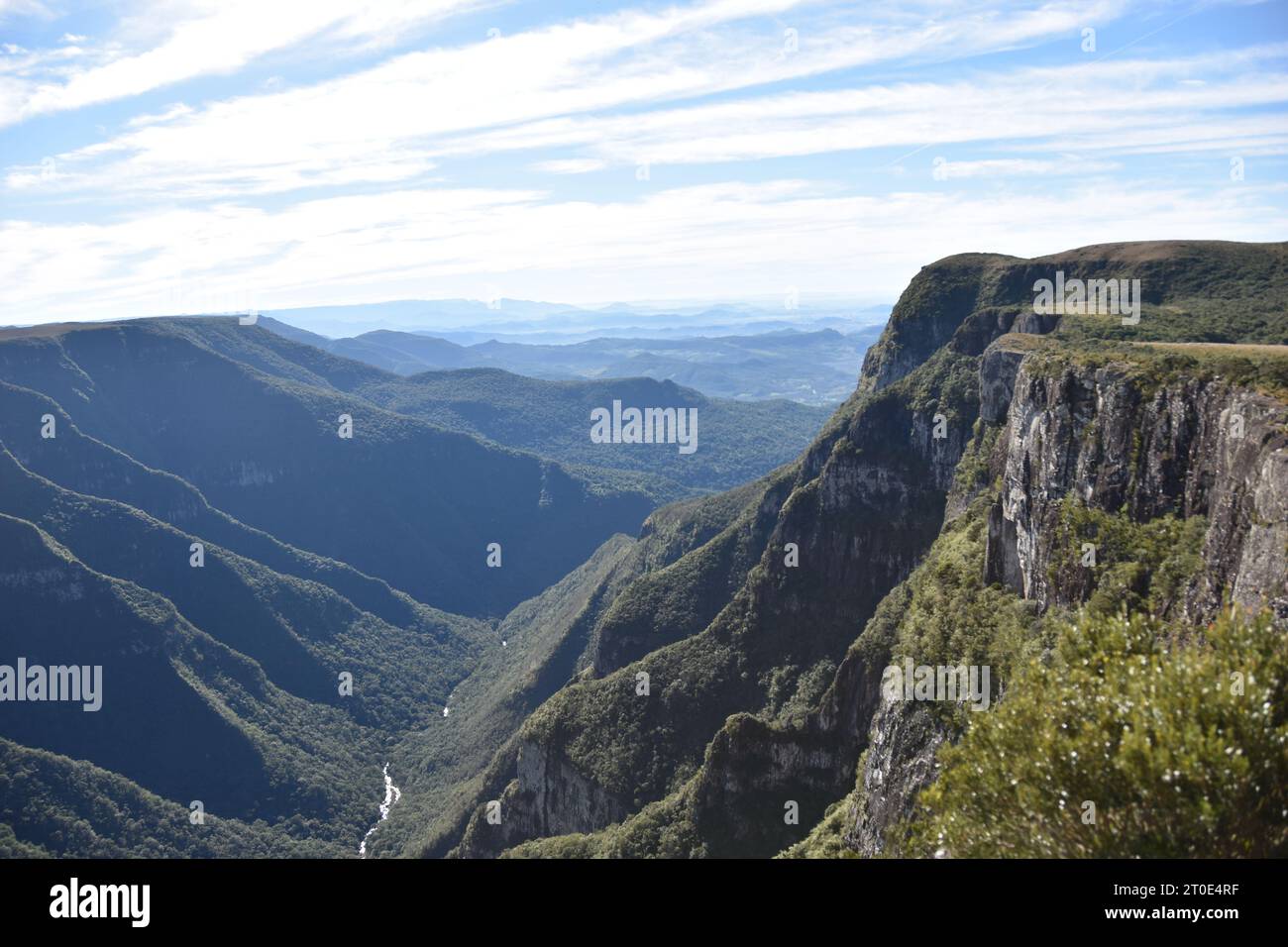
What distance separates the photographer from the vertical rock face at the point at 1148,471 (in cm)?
3472

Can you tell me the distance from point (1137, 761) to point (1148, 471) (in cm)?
2956

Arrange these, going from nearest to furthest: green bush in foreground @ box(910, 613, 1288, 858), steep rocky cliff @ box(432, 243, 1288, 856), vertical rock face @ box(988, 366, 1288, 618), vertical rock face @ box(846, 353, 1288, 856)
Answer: green bush in foreground @ box(910, 613, 1288, 858) < vertical rock face @ box(988, 366, 1288, 618) < vertical rock face @ box(846, 353, 1288, 856) < steep rocky cliff @ box(432, 243, 1288, 856)

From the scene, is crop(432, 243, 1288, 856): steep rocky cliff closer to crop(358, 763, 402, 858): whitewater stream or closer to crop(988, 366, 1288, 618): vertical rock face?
crop(988, 366, 1288, 618): vertical rock face

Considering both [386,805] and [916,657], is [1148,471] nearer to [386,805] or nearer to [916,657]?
[916,657]

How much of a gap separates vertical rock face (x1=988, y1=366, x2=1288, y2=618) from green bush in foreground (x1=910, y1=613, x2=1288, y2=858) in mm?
8289

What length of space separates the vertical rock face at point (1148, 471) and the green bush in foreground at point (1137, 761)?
8.29m

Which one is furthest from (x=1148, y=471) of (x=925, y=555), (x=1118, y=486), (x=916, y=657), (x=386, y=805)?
(x=386, y=805)

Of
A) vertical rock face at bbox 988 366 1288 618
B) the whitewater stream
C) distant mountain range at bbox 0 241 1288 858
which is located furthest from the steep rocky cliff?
the whitewater stream

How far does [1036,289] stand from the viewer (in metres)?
132

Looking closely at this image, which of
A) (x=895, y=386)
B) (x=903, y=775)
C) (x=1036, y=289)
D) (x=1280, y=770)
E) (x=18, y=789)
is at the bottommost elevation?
(x=18, y=789)

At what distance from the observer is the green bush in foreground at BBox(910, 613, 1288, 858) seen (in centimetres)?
2238
